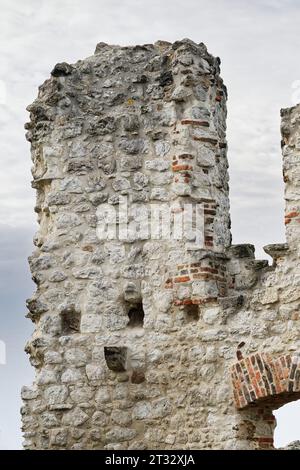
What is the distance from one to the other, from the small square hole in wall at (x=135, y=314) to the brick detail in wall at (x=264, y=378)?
1169 millimetres

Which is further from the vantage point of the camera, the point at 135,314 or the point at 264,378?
the point at 135,314

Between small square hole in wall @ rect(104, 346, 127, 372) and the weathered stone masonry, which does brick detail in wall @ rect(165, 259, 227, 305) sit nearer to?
the weathered stone masonry

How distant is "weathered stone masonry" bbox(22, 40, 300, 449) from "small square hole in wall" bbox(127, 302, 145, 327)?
1cm

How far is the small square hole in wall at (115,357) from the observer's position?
952 centimetres

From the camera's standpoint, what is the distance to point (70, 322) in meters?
10.0

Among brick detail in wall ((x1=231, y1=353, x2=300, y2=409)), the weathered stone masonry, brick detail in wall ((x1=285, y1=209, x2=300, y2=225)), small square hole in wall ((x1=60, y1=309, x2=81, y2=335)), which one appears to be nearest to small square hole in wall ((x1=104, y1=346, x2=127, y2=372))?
the weathered stone masonry

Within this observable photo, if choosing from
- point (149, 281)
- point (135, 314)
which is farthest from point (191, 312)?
point (135, 314)

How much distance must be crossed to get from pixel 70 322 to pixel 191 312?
1.25m

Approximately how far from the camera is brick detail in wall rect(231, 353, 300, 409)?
8664 mm

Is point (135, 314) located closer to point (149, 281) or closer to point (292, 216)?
point (149, 281)
